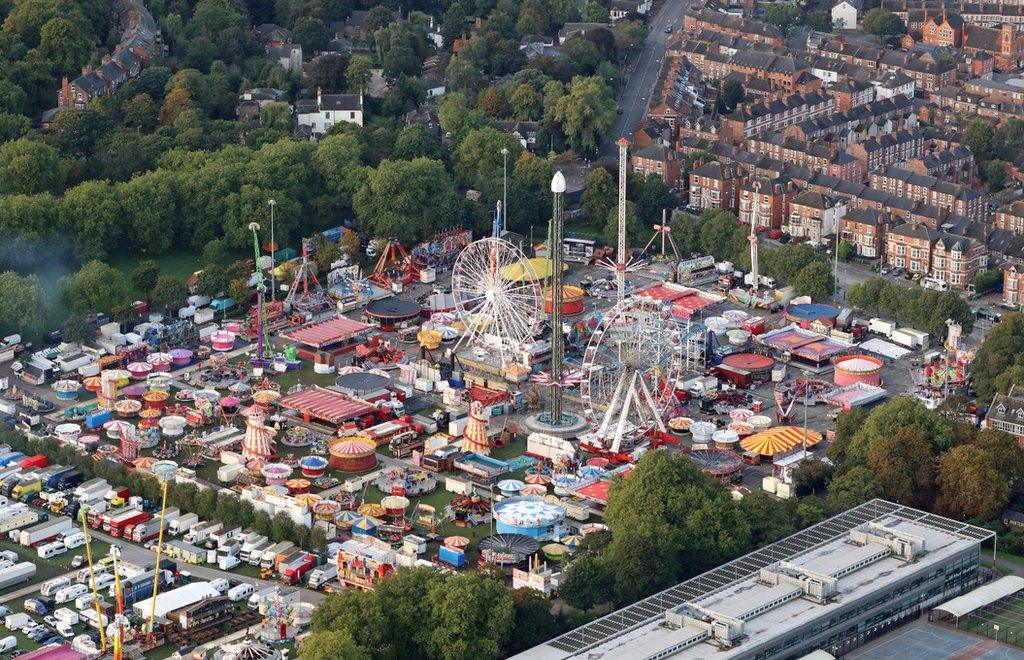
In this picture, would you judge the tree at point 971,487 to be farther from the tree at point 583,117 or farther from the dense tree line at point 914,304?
the tree at point 583,117

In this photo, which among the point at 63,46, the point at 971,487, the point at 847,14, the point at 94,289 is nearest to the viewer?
the point at 971,487

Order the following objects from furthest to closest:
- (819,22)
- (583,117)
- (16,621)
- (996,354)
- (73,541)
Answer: (819,22) → (583,117) → (996,354) → (73,541) → (16,621)

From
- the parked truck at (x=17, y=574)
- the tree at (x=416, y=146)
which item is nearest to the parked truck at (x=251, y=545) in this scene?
the parked truck at (x=17, y=574)

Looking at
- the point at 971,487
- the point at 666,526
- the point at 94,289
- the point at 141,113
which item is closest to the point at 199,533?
the point at 666,526

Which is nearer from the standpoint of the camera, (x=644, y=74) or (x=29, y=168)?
(x=29, y=168)

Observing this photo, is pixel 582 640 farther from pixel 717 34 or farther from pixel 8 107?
pixel 717 34

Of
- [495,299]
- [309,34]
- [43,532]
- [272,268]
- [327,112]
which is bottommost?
[43,532]

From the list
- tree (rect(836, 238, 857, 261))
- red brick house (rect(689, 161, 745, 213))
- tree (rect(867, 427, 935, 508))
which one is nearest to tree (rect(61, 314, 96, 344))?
red brick house (rect(689, 161, 745, 213))

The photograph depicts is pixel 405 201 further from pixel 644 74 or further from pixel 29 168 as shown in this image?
pixel 644 74
